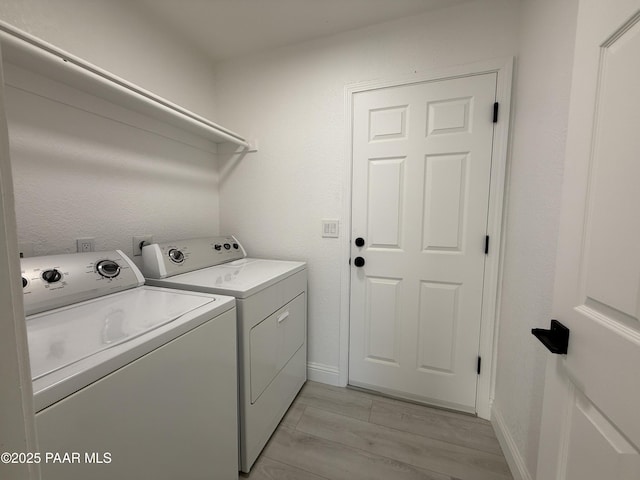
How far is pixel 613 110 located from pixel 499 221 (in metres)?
1.04

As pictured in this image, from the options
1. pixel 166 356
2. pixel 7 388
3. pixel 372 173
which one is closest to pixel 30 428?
pixel 7 388

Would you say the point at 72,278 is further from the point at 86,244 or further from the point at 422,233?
the point at 422,233

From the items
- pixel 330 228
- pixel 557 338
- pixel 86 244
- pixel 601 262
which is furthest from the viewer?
pixel 330 228

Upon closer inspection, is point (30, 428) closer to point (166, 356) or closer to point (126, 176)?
point (166, 356)

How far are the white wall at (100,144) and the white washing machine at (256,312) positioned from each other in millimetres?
286

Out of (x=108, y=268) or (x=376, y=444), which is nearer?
(x=108, y=268)

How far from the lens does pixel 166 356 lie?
794 mm

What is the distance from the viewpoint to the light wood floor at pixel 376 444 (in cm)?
126

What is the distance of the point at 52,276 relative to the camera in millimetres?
963

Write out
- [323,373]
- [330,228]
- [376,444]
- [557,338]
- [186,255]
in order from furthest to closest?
[323,373] < [330,228] < [186,255] < [376,444] < [557,338]

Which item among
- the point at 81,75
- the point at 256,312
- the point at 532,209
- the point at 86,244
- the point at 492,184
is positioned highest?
the point at 81,75

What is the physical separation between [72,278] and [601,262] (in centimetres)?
164

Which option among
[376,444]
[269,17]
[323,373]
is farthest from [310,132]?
[376,444]

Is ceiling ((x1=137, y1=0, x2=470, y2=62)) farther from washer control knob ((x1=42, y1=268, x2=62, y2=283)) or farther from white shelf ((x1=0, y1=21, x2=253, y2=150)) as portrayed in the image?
washer control knob ((x1=42, y1=268, x2=62, y2=283))
